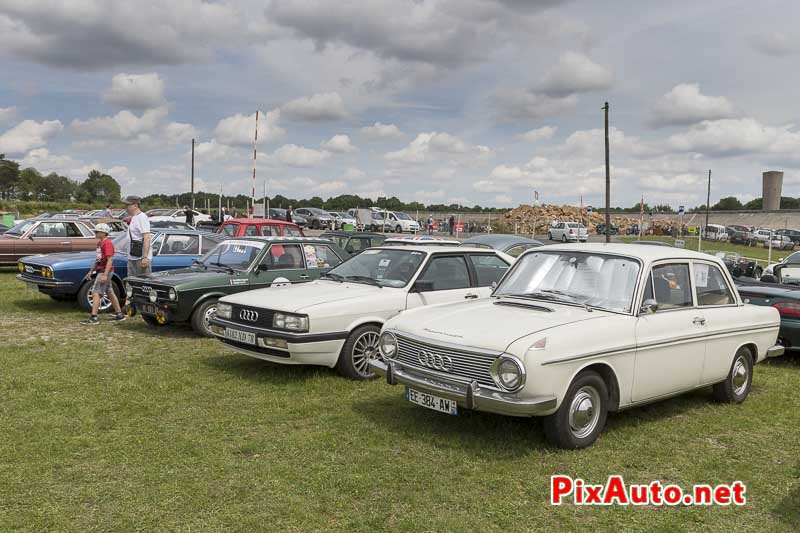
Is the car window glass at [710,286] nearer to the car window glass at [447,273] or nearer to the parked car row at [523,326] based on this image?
the parked car row at [523,326]

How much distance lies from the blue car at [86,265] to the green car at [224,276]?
144cm

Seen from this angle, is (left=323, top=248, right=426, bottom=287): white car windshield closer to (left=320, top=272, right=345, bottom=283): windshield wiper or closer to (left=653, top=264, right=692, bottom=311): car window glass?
(left=320, top=272, right=345, bottom=283): windshield wiper

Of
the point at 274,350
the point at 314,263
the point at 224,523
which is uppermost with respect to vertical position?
the point at 314,263

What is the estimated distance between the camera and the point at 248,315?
282 inches

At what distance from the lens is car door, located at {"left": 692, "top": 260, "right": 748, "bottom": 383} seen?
6105 mm

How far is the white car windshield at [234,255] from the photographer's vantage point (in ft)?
32.3

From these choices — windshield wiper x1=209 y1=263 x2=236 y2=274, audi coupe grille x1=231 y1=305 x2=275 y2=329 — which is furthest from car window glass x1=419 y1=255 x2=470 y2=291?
windshield wiper x1=209 y1=263 x2=236 y2=274

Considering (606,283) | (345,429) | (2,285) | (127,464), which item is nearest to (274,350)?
(345,429)

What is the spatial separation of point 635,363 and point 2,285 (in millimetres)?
14577

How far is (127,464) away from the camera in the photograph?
15.4 ft

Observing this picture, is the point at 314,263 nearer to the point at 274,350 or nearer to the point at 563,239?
the point at 274,350

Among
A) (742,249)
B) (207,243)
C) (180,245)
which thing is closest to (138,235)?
(180,245)

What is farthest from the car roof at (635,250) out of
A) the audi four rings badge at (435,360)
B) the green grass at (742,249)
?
the green grass at (742,249)

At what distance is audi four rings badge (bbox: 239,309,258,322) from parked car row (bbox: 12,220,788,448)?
0.5 inches
